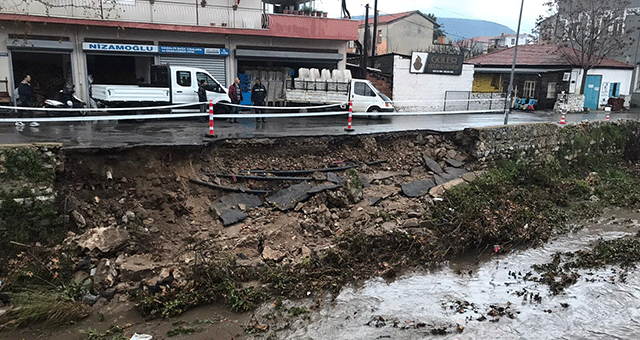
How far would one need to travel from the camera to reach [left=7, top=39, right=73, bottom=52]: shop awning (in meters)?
17.2

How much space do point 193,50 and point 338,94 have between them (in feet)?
21.8

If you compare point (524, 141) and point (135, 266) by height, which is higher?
point (524, 141)

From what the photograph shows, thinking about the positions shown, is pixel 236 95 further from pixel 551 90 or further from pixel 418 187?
pixel 551 90

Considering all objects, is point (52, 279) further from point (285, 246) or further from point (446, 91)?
point (446, 91)

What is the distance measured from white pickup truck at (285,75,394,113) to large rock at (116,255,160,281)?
12.0 meters

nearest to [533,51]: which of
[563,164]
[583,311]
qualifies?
[563,164]

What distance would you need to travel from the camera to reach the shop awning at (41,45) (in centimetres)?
1725

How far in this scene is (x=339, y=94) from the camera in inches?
752

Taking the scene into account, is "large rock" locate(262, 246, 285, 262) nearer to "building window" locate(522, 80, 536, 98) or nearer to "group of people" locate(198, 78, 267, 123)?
"group of people" locate(198, 78, 267, 123)

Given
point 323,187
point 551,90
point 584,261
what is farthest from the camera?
point 551,90

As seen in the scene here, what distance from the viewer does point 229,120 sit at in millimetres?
15469

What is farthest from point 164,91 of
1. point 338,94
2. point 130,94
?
point 338,94

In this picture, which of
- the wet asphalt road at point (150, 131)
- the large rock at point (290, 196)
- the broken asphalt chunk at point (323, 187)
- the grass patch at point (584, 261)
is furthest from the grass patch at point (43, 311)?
the grass patch at point (584, 261)

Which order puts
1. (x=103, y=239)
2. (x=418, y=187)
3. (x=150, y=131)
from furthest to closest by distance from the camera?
(x=150, y=131) < (x=418, y=187) < (x=103, y=239)
